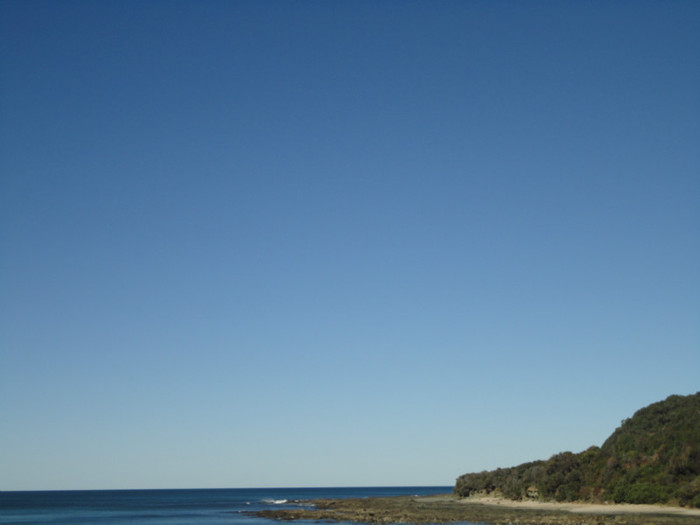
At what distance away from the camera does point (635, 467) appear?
79.3m

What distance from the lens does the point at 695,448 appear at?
72.6m

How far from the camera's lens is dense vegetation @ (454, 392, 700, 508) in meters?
72.7

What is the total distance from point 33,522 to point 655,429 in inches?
3426

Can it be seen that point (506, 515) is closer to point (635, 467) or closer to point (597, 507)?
point (597, 507)

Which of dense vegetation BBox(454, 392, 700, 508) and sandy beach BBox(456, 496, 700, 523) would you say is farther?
dense vegetation BBox(454, 392, 700, 508)

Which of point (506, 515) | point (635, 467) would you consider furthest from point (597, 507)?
point (506, 515)

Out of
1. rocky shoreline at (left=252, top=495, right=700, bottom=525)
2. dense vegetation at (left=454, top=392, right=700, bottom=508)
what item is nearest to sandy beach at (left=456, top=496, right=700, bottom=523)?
rocky shoreline at (left=252, top=495, right=700, bottom=525)

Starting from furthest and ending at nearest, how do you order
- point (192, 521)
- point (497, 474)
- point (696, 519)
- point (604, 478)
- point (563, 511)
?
1. point (497, 474)
2. point (192, 521)
3. point (604, 478)
4. point (563, 511)
5. point (696, 519)

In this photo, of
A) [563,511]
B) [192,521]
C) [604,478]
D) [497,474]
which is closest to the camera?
[563,511]

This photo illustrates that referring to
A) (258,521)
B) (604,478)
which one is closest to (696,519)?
(604,478)

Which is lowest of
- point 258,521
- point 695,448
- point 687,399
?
point 258,521

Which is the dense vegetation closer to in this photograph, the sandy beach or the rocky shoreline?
the sandy beach

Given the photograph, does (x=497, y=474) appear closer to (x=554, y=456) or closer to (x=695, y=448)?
(x=554, y=456)

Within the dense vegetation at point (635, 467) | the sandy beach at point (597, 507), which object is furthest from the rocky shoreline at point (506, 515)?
the dense vegetation at point (635, 467)
